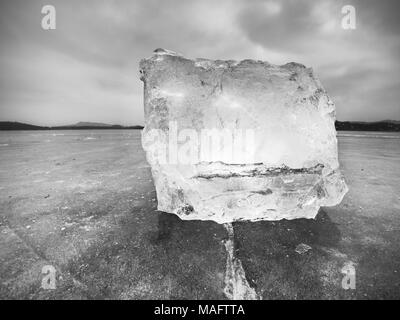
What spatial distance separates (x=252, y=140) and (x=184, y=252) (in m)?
1.98

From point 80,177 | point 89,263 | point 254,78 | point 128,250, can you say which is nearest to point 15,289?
point 89,263

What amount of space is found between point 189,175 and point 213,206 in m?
0.60

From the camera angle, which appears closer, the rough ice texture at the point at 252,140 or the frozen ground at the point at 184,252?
the frozen ground at the point at 184,252

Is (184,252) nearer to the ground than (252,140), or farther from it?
nearer to the ground

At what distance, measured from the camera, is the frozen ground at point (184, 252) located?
7.00 ft

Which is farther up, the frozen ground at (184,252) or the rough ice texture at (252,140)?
the rough ice texture at (252,140)

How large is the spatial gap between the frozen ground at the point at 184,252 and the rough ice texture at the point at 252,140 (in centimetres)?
34

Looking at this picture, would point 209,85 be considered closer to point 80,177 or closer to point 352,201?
point 352,201

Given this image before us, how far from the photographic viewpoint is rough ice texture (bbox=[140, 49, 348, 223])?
3449mm

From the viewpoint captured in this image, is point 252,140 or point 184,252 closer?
point 184,252

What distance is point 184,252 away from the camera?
2686mm

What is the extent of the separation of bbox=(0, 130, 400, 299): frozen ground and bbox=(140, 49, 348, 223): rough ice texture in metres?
0.34
